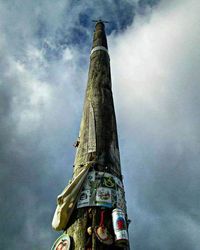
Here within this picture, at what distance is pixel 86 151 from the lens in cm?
651

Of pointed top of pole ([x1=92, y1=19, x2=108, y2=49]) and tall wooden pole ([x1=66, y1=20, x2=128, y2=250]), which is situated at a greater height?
pointed top of pole ([x1=92, y1=19, x2=108, y2=49])

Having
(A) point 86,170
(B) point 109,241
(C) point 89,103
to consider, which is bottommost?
(B) point 109,241

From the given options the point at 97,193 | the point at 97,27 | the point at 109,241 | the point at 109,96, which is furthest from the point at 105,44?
the point at 109,241

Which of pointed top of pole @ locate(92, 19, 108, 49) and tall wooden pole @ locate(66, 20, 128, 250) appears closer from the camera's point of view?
tall wooden pole @ locate(66, 20, 128, 250)

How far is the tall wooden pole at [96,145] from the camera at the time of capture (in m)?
4.99

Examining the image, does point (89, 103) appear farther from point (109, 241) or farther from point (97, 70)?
point (109, 241)

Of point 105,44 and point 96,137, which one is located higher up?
point 105,44

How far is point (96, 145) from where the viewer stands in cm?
652

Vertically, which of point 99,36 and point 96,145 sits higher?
point 99,36

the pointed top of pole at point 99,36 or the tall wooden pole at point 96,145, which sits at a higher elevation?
the pointed top of pole at point 99,36

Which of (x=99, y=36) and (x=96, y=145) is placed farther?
(x=99, y=36)

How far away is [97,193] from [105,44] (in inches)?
273

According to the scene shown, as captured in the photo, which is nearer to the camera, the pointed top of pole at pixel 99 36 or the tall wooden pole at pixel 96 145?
the tall wooden pole at pixel 96 145

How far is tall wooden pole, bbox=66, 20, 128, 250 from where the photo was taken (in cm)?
499
